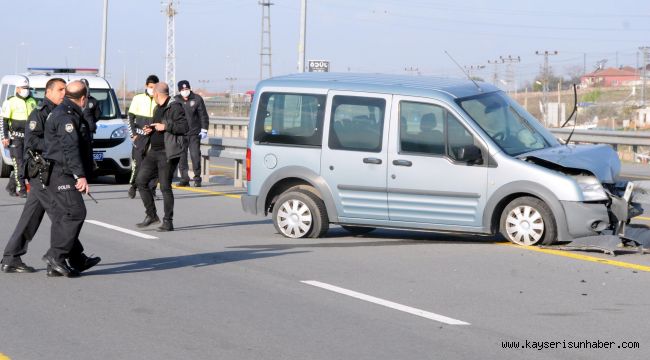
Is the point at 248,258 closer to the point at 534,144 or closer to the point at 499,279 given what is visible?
the point at 499,279

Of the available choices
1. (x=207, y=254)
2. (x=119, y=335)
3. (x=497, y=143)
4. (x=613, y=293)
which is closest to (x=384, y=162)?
(x=497, y=143)

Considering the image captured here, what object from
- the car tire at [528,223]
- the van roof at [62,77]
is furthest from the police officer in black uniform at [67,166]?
the van roof at [62,77]

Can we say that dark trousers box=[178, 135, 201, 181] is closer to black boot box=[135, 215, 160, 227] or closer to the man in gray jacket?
black boot box=[135, 215, 160, 227]

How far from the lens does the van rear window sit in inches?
486

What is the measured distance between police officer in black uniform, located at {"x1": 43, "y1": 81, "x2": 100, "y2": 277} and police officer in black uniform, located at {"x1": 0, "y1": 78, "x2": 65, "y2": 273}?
0.24 metres

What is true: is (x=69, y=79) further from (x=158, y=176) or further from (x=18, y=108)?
(x=158, y=176)

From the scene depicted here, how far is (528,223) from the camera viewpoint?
37.6ft

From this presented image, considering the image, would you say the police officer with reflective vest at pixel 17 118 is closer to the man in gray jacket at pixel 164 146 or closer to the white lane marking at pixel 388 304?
the man in gray jacket at pixel 164 146

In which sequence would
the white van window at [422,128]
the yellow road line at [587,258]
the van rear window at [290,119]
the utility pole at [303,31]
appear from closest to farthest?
the yellow road line at [587,258]
the white van window at [422,128]
the van rear window at [290,119]
the utility pole at [303,31]

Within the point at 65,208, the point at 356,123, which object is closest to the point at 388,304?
the point at 65,208

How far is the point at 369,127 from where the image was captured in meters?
12.2

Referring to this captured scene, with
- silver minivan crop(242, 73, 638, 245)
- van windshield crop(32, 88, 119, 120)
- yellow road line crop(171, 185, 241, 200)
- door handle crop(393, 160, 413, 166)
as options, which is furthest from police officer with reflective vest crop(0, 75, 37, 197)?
door handle crop(393, 160, 413, 166)

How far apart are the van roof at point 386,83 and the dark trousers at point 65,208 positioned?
359 centimetres

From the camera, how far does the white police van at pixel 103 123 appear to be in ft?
67.9
